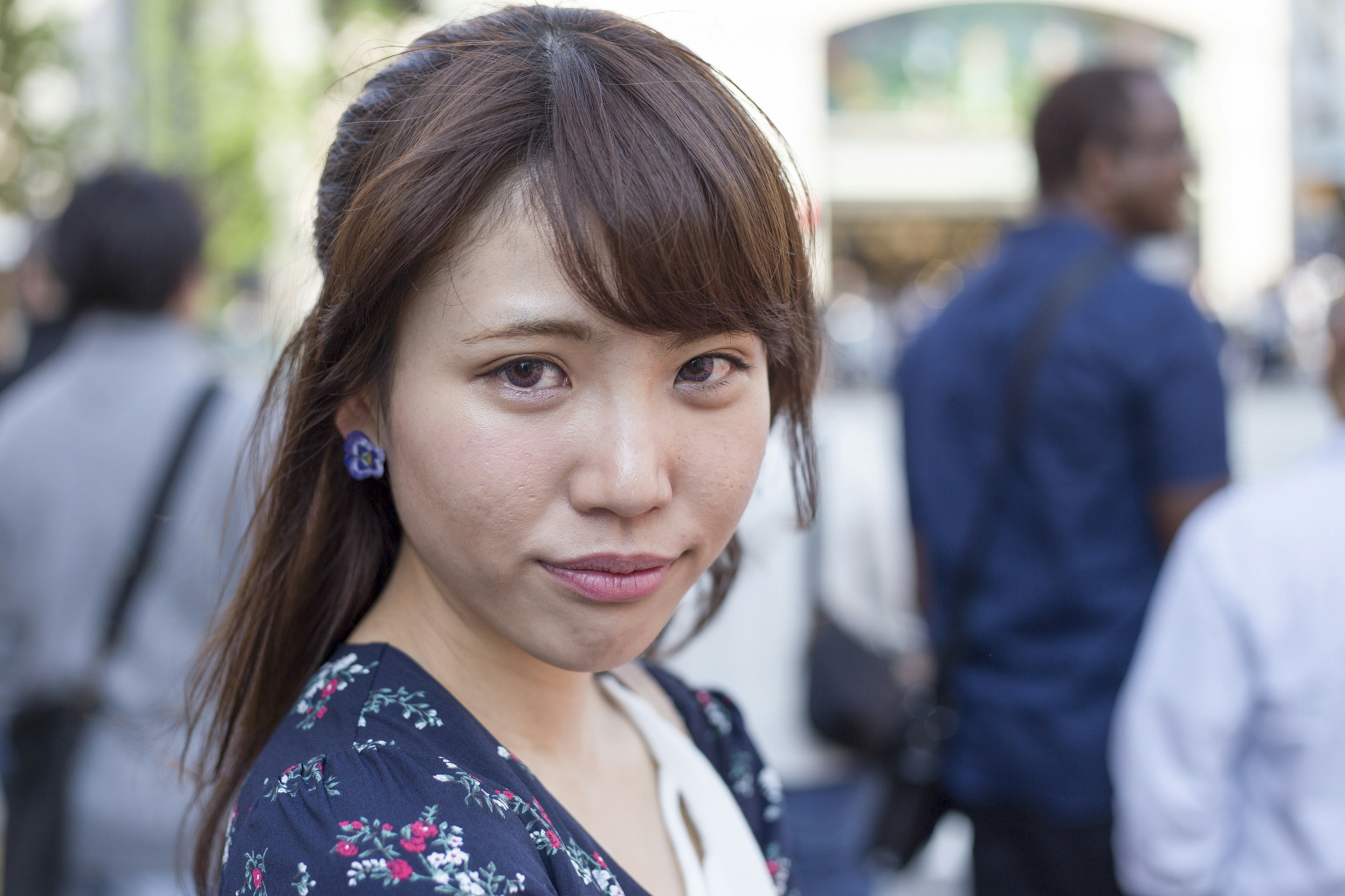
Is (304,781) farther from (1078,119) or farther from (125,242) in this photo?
(1078,119)

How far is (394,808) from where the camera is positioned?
892 millimetres

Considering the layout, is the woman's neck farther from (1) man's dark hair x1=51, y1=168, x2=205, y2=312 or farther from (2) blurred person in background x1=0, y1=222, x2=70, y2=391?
(2) blurred person in background x1=0, y1=222, x2=70, y2=391

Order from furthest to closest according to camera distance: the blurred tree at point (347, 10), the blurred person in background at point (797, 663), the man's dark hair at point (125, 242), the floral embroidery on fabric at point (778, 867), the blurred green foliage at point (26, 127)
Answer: the blurred tree at point (347, 10) < the blurred green foliage at point (26, 127) < the man's dark hair at point (125, 242) < the blurred person in background at point (797, 663) < the floral embroidery on fabric at point (778, 867)

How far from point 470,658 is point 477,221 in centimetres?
41

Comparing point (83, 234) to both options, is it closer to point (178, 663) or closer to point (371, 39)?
point (178, 663)

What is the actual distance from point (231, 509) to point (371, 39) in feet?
1.87

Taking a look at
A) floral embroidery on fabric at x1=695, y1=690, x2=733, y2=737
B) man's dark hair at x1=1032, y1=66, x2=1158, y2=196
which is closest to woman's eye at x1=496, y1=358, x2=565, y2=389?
floral embroidery on fabric at x1=695, y1=690, x2=733, y2=737

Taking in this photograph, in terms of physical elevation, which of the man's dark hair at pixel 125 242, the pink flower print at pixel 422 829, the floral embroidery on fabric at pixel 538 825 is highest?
Answer: the man's dark hair at pixel 125 242

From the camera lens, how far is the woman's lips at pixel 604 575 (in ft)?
3.30

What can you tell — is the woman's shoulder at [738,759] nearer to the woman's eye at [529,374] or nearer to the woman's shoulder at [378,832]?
the woman's shoulder at [378,832]

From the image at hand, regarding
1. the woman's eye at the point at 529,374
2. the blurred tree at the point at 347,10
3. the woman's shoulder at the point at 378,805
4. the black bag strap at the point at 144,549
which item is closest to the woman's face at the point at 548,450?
the woman's eye at the point at 529,374

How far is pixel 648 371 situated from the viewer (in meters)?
1.00

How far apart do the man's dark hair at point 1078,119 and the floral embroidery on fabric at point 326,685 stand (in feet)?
7.84

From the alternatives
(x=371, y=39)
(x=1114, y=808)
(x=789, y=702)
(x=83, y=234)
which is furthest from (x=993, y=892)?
(x=83, y=234)
